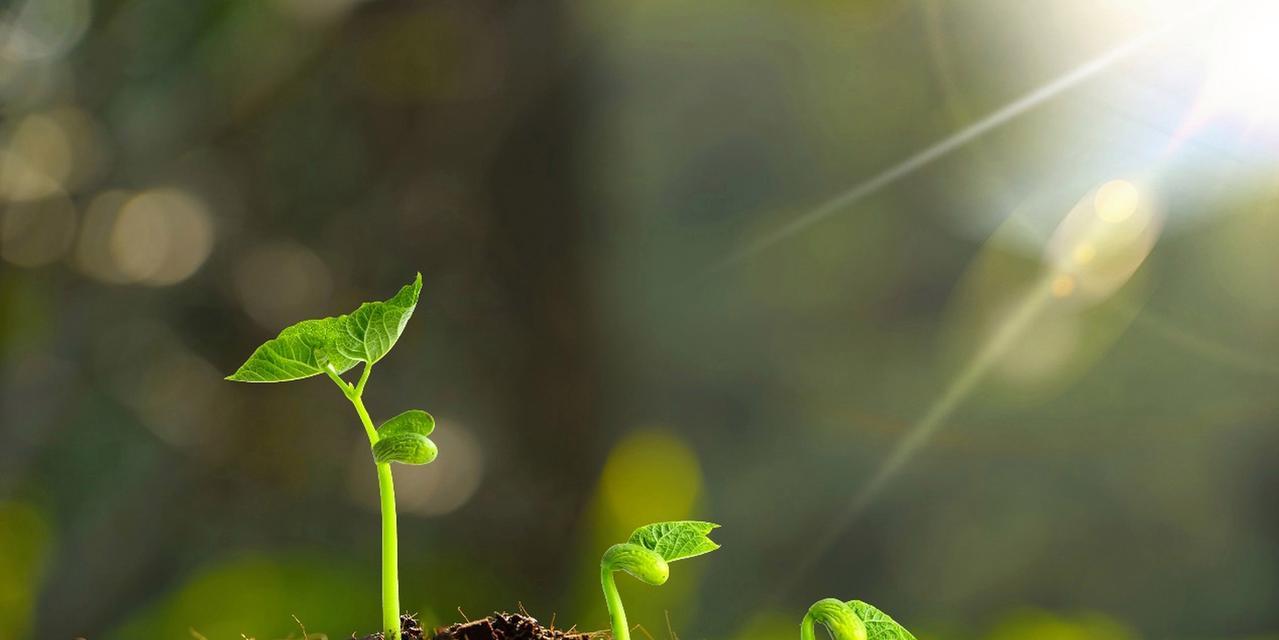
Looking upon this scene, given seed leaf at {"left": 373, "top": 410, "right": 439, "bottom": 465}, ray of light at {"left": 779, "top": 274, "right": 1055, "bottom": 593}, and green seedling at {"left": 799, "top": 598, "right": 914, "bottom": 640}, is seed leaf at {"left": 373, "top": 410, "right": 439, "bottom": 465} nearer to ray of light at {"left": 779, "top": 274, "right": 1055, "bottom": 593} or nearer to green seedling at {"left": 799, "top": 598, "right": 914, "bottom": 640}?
green seedling at {"left": 799, "top": 598, "right": 914, "bottom": 640}

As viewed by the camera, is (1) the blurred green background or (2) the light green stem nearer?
(2) the light green stem

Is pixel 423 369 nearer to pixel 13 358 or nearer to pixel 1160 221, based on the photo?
pixel 13 358

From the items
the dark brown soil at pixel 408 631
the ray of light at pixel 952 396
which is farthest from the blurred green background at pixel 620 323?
the dark brown soil at pixel 408 631

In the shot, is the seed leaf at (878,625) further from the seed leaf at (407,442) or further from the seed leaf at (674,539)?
the seed leaf at (407,442)

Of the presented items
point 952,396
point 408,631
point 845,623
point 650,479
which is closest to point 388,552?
point 408,631

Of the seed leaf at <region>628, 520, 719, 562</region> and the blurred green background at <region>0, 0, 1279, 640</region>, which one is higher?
the blurred green background at <region>0, 0, 1279, 640</region>

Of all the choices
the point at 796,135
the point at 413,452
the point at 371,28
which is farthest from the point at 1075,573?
the point at 413,452

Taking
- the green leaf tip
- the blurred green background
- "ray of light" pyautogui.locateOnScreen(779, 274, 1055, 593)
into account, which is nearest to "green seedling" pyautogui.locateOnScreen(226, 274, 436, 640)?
the green leaf tip
